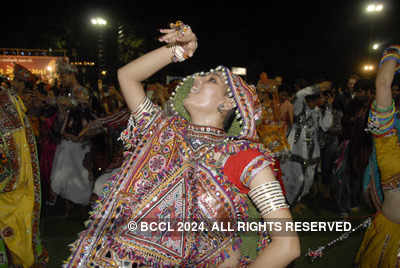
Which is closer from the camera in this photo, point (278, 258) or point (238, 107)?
point (278, 258)

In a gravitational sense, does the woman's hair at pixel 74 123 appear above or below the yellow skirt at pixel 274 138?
above

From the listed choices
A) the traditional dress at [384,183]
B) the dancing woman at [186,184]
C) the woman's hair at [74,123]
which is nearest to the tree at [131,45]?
the woman's hair at [74,123]

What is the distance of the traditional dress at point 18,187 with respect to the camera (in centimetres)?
278

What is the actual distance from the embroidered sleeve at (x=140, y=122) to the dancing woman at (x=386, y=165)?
1.82 m

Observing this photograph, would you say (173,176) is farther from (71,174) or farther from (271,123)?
(271,123)

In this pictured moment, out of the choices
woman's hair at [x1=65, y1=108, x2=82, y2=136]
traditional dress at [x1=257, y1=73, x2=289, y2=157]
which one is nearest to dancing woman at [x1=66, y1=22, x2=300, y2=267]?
traditional dress at [x1=257, y1=73, x2=289, y2=157]

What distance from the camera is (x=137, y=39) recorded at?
22797 mm

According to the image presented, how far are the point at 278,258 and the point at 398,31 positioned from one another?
22538mm

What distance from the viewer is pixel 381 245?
2.67m

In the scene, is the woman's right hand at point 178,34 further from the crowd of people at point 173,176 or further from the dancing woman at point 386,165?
the dancing woman at point 386,165

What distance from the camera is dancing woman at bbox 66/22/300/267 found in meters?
1.40

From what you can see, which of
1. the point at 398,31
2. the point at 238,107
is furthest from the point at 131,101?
the point at 398,31

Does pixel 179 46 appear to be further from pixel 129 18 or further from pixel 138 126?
pixel 129 18

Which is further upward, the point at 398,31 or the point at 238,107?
the point at 398,31
